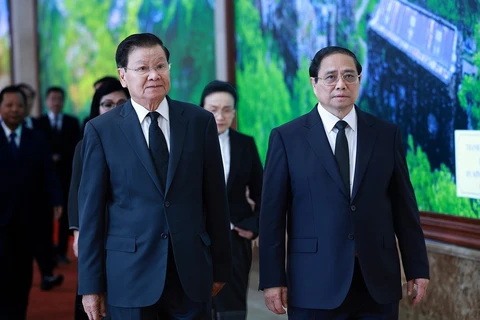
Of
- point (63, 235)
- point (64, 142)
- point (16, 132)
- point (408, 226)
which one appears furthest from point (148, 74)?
point (64, 142)

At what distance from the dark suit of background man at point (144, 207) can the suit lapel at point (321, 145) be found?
0.48 m

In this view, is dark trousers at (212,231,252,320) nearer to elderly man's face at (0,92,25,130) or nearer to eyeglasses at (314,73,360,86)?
eyeglasses at (314,73,360,86)

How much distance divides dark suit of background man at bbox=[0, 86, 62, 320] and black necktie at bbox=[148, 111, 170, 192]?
3.50 m

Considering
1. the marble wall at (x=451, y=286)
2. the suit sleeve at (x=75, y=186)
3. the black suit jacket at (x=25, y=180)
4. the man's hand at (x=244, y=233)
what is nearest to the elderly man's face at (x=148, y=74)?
the suit sleeve at (x=75, y=186)

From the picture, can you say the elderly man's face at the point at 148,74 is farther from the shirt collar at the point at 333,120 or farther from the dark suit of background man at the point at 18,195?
the dark suit of background man at the point at 18,195

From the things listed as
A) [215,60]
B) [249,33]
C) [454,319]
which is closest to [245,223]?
[454,319]

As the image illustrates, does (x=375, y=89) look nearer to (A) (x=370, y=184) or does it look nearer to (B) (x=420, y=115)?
(B) (x=420, y=115)

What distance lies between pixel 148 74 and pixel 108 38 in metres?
10.9

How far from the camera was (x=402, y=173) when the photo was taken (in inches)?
149

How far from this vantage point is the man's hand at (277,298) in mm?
3756

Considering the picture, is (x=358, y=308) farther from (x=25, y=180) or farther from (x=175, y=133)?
(x=25, y=180)

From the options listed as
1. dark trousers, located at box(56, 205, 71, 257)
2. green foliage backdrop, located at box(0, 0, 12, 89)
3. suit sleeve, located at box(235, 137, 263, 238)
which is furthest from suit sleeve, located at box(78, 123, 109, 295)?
green foliage backdrop, located at box(0, 0, 12, 89)

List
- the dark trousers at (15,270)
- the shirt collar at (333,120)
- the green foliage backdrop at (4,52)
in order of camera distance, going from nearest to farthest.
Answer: the shirt collar at (333,120), the dark trousers at (15,270), the green foliage backdrop at (4,52)

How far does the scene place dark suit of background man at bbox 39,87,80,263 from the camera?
10529 millimetres
